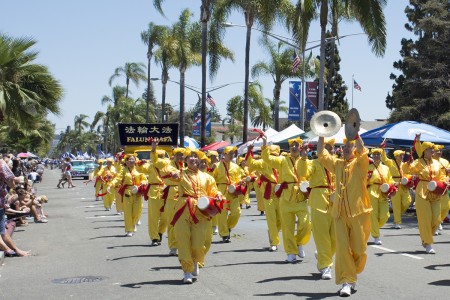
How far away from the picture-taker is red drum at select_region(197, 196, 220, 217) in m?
9.46

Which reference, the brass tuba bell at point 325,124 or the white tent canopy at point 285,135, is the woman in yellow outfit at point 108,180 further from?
the brass tuba bell at point 325,124

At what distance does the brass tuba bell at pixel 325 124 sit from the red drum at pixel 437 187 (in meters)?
4.27

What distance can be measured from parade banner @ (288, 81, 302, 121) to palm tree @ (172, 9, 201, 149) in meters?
9.63

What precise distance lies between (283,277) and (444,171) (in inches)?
198

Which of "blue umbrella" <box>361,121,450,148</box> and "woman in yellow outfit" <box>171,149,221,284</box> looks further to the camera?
"blue umbrella" <box>361,121,450,148</box>

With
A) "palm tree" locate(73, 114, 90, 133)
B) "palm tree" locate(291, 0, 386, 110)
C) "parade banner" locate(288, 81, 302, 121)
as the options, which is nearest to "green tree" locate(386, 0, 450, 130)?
"parade banner" locate(288, 81, 302, 121)

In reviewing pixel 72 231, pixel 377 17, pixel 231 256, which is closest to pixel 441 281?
pixel 231 256

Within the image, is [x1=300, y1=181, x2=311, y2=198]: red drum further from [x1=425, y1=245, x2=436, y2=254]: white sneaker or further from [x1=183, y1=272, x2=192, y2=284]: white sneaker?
[x1=425, y1=245, x2=436, y2=254]: white sneaker

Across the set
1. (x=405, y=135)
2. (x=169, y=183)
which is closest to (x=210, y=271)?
(x=169, y=183)

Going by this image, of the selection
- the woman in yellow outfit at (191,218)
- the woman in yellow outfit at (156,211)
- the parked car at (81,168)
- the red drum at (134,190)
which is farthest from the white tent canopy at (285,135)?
the parked car at (81,168)

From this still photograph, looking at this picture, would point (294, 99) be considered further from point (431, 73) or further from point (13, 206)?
point (13, 206)

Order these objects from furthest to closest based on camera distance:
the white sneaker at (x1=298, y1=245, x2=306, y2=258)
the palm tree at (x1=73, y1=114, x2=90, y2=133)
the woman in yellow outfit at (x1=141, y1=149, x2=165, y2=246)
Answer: the palm tree at (x1=73, y1=114, x2=90, y2=133) < the woman in yellow outfit at (x1=141, y1=149, x2=165, y2=246) < the white sneaker at (x1=298, y1=245, x2=306, y2=258)

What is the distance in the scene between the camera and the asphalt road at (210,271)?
352 inches

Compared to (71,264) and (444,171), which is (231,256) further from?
(444,171)
